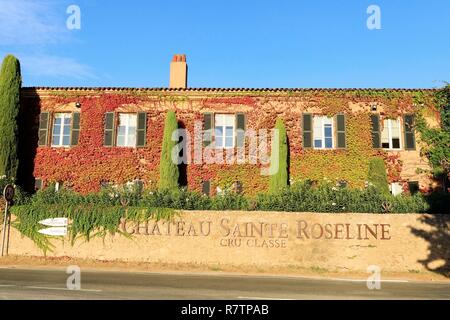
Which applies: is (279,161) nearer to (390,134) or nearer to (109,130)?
(390,134)

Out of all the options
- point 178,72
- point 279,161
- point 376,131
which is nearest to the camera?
point 279,161

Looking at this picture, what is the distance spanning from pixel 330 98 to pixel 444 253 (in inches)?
432

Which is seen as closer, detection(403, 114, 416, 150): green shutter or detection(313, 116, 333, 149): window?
detection(403, 114, 416, 150): green shutter

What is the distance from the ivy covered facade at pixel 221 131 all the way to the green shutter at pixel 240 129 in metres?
0.06

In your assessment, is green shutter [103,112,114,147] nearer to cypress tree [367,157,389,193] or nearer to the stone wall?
the stone wall

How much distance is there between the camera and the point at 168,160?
2156 centimetres

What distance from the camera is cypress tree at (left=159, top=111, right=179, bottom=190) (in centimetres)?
2122

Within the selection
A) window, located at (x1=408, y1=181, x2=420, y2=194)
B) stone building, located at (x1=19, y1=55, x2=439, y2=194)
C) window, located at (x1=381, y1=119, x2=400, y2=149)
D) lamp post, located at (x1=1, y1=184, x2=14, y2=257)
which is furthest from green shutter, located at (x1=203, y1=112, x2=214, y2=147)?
window, located at (x1=408, y1=181, x2=420, y2=194)

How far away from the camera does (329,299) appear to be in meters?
8.84

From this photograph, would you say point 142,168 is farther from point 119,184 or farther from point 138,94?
point 138,94

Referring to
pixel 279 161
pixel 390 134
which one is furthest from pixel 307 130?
pixel 390 134

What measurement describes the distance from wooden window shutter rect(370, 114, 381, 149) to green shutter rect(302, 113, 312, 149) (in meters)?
3.57

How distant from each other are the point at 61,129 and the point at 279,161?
43.1 ft

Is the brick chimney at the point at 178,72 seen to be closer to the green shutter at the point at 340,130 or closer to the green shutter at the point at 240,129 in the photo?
the green shutter at the point at 240,129
